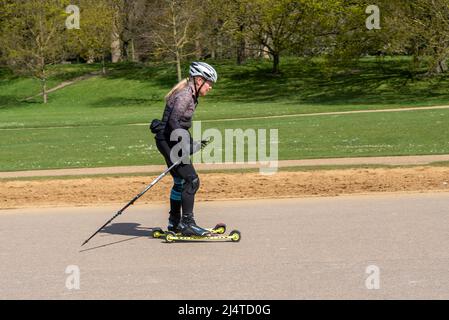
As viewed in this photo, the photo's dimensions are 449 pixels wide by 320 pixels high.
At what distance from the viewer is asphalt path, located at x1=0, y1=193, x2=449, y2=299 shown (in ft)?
21.2

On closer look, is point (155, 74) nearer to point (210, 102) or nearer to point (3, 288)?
point (210, 102)

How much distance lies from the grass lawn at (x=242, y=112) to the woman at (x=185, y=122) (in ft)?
29.1

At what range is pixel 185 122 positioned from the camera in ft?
27.2

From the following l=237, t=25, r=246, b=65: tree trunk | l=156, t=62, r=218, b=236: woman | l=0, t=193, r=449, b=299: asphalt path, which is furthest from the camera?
l=237, t=25, r=246, b=65: tree trunk

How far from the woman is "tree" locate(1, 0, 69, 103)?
47352mm

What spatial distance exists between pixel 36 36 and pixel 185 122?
49.0 metres

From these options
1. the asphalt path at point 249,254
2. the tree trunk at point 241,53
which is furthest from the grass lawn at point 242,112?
the asphalt path at point 249,254

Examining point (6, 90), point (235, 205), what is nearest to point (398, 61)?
point (6, 90)

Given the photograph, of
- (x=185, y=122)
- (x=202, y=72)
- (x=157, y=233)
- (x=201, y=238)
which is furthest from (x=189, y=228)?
(x=202, y=72)

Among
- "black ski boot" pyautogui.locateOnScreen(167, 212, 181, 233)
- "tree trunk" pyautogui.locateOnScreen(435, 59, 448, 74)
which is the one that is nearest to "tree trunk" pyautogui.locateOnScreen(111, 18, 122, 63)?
"tree trunk" pyautogui.locateOnScreen(435, 59, 448, 74)

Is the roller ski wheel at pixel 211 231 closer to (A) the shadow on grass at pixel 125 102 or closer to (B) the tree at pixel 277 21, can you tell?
(A) the shadow on grass at pixel 125 102

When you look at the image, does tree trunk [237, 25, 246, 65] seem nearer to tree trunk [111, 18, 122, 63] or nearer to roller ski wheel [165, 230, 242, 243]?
tree trunk [111, 18, 122, 63]

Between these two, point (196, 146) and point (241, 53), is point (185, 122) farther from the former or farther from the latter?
point (241, 53)

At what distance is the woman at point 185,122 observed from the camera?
821cm
